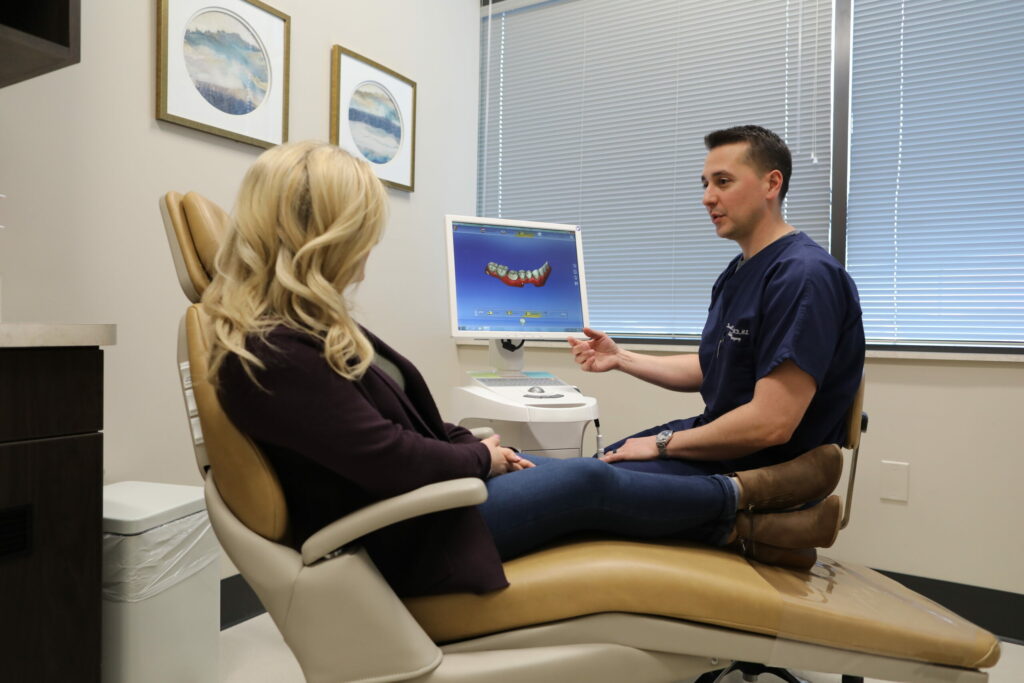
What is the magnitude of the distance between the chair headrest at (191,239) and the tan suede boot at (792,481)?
41.9 inches

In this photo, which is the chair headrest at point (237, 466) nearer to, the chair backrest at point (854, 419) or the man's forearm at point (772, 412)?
the man's forearm at point (772, 412)

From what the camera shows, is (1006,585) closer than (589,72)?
Yes

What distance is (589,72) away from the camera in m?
3.12

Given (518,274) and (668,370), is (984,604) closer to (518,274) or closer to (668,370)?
(668,370)

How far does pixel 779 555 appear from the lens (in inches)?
54.5

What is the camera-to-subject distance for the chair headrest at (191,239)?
1154mm

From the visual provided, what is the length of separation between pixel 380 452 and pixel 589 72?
2.57m

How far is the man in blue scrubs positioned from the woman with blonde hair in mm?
392

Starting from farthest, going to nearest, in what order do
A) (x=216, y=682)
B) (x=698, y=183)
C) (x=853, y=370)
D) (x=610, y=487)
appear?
(x=698, y=183) → (x=216, y=682) → (x=853, y=370) → (x=610, y=487)

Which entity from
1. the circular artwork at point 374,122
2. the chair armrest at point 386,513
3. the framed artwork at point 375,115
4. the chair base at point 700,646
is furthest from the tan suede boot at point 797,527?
the circular artwork at point 374,122

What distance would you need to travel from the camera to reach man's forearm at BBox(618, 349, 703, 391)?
2113 millimetres

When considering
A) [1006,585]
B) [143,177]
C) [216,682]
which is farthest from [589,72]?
[216,682]

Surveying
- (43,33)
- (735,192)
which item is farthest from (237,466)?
(735,192)

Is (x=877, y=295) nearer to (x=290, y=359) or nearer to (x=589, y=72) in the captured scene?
(x=589, y=72)
